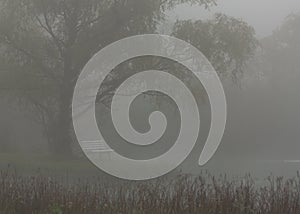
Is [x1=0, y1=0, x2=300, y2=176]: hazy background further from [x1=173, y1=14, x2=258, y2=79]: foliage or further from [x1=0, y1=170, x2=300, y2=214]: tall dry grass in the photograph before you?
[x1=0, y1=170, x2=300, y2=214]: tall dry grass

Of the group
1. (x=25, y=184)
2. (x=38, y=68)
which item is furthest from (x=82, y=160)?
(x=25, y=184)

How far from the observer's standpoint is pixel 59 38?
19234 millimetres

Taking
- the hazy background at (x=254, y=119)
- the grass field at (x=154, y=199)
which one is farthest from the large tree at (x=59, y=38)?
the grass field at (x=154, y=199)

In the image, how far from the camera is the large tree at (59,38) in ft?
58.3

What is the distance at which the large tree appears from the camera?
17.8 metres

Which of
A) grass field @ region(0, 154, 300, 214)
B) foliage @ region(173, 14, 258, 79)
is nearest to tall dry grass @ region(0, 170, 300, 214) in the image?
grass field @ region(0, 154, 300, 214)

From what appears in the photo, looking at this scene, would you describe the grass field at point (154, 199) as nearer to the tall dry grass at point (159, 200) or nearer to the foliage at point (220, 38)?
the tall dry grass at point (159, 200)

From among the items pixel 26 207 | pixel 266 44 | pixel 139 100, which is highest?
pixel 266 44

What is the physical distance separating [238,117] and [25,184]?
2579cm

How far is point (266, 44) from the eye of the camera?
3878cm

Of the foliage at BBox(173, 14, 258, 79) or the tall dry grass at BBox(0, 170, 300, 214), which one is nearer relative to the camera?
the tall dry grass at BBox(0, 170, 300, 214)

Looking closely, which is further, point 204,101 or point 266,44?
point 266,44

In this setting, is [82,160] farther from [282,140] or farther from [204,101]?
[282,140]

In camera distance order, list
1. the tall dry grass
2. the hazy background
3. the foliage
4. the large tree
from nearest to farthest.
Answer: the tall dry grass
the large tree
the foliage
the hazy background
